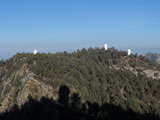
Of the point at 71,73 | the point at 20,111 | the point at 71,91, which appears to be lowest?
the point at 20,111

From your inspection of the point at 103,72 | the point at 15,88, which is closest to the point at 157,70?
the point at 103,72

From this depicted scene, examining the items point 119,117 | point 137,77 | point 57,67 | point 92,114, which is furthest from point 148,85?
point 92,114

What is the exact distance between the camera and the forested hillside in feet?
132

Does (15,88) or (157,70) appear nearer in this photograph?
(15,88)

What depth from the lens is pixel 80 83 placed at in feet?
158

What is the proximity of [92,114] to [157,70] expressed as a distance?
166ft

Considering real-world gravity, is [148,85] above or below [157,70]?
below

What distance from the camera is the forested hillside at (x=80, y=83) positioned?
40.3 m

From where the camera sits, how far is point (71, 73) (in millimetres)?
50344

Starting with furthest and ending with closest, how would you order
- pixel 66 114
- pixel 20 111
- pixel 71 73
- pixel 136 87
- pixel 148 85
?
pixel 148 85, pixel 136 87, pixel 71 73, pixel 20 111, pixel 66 114

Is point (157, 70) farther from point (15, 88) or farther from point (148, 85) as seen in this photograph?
point (15, 88)

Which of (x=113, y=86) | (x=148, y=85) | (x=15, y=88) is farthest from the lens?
(x=148, y=85)

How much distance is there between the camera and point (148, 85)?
68250 millimetres

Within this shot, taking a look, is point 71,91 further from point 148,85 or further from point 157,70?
point 157,70
